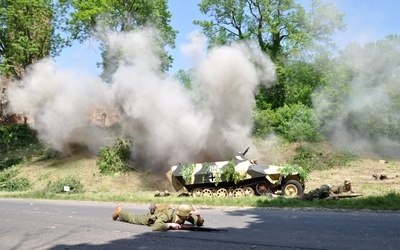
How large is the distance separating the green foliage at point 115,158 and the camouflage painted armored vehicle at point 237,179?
8.13 meters

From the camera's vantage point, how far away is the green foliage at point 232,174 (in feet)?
55.9

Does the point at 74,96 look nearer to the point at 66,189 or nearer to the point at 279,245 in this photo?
the point at 66,189

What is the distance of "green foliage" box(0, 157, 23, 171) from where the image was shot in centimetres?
3078

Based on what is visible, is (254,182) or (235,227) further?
(254,182)

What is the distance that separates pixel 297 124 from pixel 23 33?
2359 cm

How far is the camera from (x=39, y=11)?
111 ft

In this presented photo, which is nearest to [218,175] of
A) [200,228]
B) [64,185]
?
[200,228]

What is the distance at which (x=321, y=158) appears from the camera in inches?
991

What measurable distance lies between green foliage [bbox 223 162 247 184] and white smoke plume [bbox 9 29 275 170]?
16.6 ft

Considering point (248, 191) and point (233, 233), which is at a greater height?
point (248, 191)

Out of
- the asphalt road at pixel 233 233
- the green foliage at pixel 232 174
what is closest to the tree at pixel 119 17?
the green foliage at pixel 232 174

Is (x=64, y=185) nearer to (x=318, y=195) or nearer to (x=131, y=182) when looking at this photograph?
(x=131, y=182)

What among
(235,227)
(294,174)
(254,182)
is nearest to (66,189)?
(254,182)

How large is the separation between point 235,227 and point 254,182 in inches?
342
